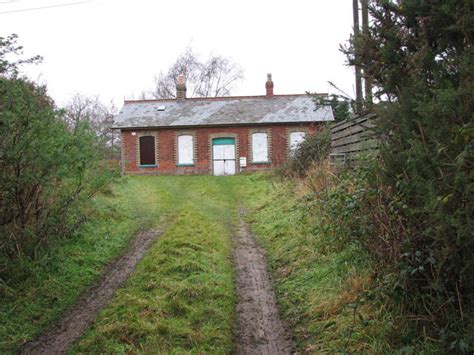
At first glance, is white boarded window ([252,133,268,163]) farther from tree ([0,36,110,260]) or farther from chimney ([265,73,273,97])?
tree ([0,36,110,260])

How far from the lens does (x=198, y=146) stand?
2555 centimetres

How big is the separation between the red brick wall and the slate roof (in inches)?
16.1

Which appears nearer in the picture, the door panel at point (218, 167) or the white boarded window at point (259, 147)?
the white boarded window at point (259, 147)

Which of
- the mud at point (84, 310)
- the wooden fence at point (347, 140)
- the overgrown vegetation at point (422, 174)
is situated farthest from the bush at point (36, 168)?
the wooden fence at point (347, 140)

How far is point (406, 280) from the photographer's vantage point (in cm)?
378

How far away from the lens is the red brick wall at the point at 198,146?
25250 mm

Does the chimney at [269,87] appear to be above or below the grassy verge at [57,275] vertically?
above

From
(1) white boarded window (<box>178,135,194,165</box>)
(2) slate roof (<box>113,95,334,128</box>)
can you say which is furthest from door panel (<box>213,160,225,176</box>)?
(2) slate roof (<box>113,95,334,128</box>)

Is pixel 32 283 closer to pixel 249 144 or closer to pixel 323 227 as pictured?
pixel 323 227

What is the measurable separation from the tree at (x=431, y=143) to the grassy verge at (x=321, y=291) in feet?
1.63

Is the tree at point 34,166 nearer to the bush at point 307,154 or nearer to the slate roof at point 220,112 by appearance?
the bush at point 307,154

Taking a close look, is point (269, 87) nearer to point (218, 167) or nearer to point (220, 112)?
point (220, 112)

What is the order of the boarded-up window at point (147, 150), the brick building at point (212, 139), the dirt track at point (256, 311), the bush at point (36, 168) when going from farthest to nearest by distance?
1. the boarded-up window at point (147, 150)
2. the brick building at point (212, 139)
3. the bush at point (36, 168)
4. the dirt track at point (256, 311)

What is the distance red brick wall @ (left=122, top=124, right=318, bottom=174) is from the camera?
25.2 m
